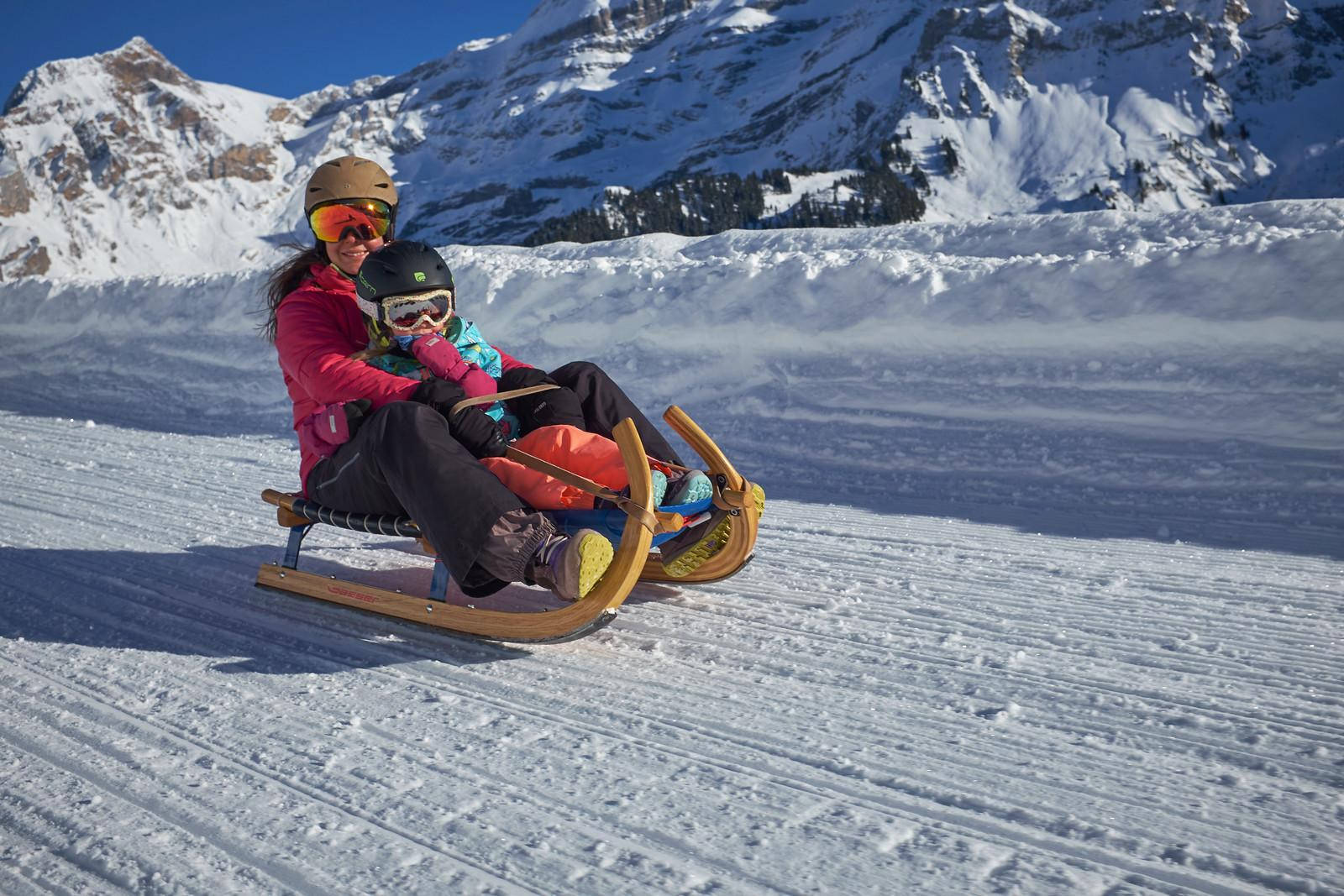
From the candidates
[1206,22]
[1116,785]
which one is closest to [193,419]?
[1116,785]

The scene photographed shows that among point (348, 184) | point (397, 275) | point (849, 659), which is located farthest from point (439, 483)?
point (348, 184)

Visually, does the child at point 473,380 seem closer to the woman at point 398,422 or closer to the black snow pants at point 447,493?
the woman at point 398,422

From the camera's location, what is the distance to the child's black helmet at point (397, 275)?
Answer: 3117mm

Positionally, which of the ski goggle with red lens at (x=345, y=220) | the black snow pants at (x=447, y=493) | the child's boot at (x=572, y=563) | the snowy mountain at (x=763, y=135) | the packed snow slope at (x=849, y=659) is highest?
the snowy mountain at (x=763, y=135)

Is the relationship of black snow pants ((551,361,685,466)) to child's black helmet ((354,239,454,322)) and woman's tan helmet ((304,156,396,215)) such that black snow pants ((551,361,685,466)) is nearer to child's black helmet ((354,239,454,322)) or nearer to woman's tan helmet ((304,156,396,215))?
child's black helmet ((354,239,454,322))

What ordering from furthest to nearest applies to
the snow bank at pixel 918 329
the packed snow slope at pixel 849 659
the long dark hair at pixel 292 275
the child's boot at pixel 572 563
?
the snow bank at pixel 918 329, the long dark hair at pixel 292 275, the child's boot at pixel 572 563, the packed snow slope at pixel 849 659

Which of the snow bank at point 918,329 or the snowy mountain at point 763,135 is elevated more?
the snowy mountain at point 763,135

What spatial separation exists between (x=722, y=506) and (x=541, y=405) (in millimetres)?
713

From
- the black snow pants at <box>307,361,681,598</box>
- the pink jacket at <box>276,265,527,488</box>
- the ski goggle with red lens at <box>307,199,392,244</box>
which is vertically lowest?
the black snow pants at <box>307,361,681,598</box>

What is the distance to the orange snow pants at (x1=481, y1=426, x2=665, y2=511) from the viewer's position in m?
2.91

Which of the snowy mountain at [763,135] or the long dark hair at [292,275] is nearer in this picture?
the long dark hair at [292,275]

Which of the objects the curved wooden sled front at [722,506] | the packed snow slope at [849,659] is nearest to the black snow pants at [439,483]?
the packed snow slope at [849,659]

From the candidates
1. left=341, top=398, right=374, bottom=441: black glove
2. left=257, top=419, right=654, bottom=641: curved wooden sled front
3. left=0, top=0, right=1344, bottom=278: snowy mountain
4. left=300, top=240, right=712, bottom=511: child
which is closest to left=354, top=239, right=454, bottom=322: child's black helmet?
left=300, top=240, right=712, bottom=511: child

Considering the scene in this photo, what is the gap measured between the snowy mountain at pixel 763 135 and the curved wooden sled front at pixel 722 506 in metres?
64.6
